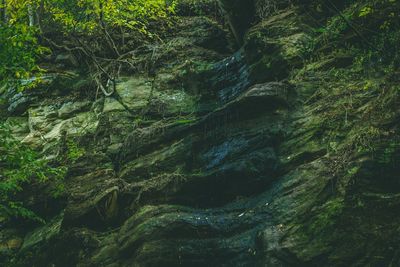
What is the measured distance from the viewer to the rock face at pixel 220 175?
6.93m

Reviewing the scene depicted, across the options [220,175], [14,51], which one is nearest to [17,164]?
[14,51]

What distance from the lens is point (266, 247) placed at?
7148mm

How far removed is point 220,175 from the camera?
30.0 ft

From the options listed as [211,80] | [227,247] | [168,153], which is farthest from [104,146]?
[227,247]

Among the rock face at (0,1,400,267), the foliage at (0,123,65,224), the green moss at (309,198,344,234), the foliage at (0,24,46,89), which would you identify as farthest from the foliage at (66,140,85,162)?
the green moss at (309,198,344,234)

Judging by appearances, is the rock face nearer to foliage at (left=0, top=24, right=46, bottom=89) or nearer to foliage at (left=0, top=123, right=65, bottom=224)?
foliage at (left=0, top=123, right=65, bottom=224)

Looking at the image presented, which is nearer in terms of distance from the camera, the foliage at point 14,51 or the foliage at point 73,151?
the foliage at point 14,51

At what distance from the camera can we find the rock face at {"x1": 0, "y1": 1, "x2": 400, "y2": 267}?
22.7ft

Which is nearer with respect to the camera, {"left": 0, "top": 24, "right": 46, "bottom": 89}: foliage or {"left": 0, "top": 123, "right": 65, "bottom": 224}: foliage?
{"left": 0, "top": 24, "right": 46, "bottom": 89}: foliage

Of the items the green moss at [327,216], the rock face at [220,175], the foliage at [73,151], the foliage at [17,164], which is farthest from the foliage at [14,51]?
the green moss at [327,216]

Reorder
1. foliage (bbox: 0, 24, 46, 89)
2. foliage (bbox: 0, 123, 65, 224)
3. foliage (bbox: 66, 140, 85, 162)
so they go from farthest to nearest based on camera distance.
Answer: foliage (bbox: 66, 140, 85, 162) → foliage (bbox: 0, 123, 65, 224) → foliage (bbox: 0, 24, 46, 89)

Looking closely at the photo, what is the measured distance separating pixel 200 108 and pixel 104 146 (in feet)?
9.67

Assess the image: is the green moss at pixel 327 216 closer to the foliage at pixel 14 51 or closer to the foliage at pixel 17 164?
the foliage at pixel 17 164

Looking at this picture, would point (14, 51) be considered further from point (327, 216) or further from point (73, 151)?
point (327, 216)
